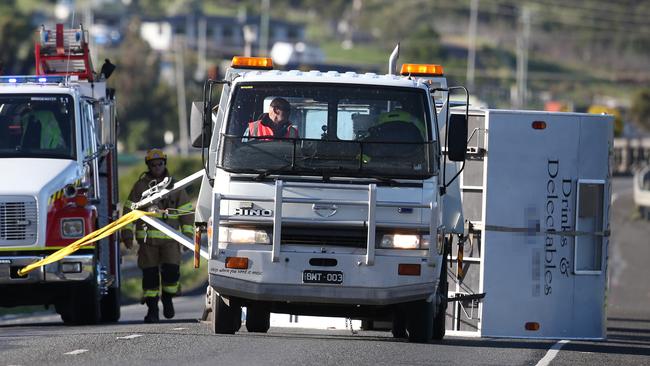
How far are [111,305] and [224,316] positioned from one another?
14.8 feet

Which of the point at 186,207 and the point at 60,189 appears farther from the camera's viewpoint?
the point at 186,207

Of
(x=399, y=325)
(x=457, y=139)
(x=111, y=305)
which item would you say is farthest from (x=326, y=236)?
(x=111, y=305)

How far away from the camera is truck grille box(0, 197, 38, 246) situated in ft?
54.1

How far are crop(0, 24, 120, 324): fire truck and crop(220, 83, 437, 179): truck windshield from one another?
3.18 m

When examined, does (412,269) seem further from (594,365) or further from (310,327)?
(310,327)

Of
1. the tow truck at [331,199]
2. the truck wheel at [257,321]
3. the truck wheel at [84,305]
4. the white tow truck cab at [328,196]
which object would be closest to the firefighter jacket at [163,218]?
the truck wheel at [84,305]

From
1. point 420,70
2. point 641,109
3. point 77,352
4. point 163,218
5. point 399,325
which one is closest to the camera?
point 77,352

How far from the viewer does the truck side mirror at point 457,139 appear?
14578 mm

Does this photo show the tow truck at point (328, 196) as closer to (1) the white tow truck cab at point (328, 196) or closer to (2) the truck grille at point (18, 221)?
(1) the white tow truck cab at point (328, 196)

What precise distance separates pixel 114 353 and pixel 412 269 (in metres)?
2.76

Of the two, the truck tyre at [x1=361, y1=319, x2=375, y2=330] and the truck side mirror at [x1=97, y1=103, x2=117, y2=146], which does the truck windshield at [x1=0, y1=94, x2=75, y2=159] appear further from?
the truck tyre at [x1=361, y1=319, x2=375, y2=330]

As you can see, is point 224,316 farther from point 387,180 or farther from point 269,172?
point 387,180

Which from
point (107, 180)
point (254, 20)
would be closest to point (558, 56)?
point (254, 20)

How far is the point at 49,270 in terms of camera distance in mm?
16672
